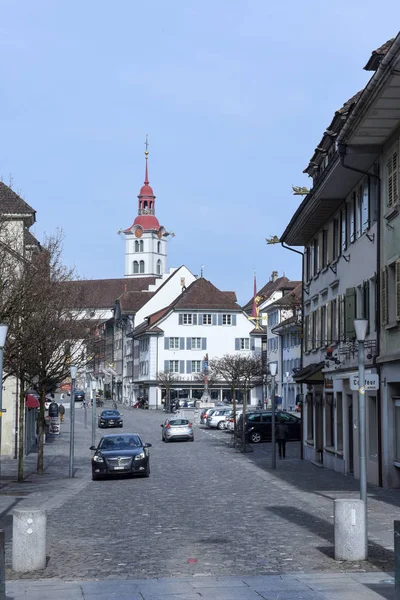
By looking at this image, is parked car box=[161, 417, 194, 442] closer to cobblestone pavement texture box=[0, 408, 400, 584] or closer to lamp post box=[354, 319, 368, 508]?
cobblestone pavement texture box=[0, 408, 400, 584]

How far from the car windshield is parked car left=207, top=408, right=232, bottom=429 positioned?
1362 inches

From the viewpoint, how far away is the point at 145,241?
599ft

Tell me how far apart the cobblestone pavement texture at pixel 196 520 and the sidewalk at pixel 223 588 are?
0.40 meters

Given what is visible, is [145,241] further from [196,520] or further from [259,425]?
[196,520]

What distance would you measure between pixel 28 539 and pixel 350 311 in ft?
57.8

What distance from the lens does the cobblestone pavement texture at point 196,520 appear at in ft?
44.0

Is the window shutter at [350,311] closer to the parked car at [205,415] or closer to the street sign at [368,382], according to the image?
the street sign at [368,382]

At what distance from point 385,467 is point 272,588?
14.2m

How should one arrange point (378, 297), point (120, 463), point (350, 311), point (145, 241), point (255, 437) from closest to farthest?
point (378, 297) → point (350, 311) → point (120, 463) → point (255, 437) → point (145, 241)

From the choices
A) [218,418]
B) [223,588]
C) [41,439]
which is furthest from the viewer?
[218,418]

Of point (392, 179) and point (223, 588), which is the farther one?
point (392, 179)

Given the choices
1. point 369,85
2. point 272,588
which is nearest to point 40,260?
point 369,85

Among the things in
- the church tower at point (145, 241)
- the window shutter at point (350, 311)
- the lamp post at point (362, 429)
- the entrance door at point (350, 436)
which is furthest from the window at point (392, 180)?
the church tower at point (145, 241)

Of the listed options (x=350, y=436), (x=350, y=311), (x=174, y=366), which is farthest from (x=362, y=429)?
(x=174, y=366)
